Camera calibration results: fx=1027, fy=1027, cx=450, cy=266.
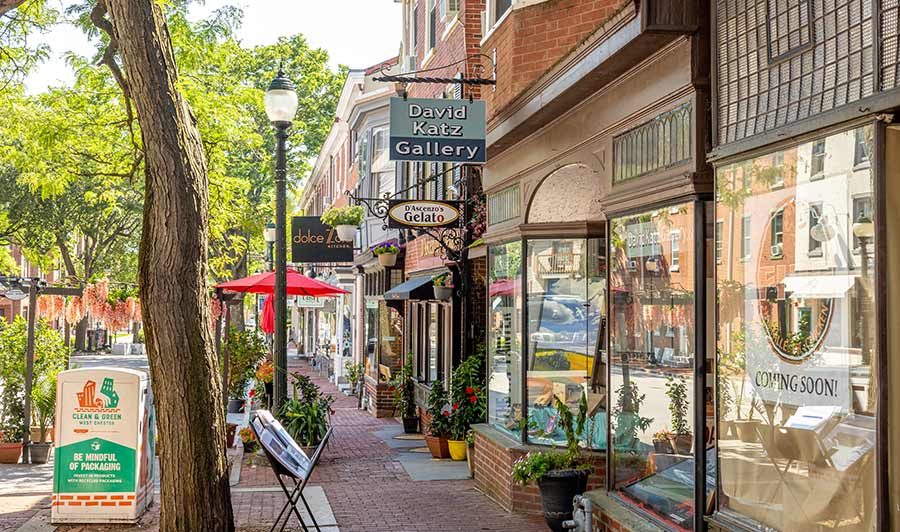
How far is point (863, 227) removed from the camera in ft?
15.0

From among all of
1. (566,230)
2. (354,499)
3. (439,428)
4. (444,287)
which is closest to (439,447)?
(439,428)

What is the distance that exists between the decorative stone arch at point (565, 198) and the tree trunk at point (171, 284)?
3974 millimetres

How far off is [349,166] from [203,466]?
26.8 metres

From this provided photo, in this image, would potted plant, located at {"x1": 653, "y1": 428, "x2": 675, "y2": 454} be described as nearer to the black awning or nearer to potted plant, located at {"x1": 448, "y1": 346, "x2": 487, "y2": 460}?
potted plant, located at {"x1": 448, "y1": 346, "x2": 487, "y2": 460}

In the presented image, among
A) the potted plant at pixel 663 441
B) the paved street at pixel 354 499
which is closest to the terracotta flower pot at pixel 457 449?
the paved street at pixel 354 499

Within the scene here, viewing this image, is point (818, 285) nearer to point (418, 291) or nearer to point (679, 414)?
point (679, 414)

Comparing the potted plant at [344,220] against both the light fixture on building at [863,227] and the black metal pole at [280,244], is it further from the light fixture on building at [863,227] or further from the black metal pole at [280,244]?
the light fixture on building at [863,227]

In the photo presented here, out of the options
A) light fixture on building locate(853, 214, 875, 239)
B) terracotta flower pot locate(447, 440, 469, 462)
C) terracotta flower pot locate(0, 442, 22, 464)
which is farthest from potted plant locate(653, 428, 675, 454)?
terracotta flower pot locate(0, 442, 22, 464)

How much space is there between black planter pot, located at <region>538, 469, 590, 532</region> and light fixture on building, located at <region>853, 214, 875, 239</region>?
496 centimetres

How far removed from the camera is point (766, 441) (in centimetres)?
546

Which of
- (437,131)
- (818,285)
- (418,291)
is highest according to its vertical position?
(437,131)

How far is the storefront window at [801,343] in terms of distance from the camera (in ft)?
15.1

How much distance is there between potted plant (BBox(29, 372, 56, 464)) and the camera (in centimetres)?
1402

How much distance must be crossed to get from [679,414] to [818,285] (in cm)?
242
